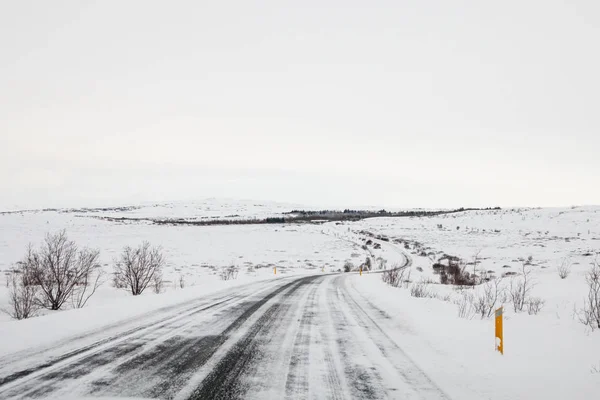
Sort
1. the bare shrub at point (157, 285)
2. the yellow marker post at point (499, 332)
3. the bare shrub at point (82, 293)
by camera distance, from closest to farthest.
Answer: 1. the yellow marker post at point (499, 332)
2. the bare shrub at point (82, 293)
3. the bare shrub at point (157, 285)

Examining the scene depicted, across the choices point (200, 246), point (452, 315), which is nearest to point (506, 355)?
point (452, 315)

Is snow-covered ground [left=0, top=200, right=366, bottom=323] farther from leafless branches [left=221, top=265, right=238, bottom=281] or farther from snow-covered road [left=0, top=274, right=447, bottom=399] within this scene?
snow-covered road [left=0, top=274, right=447, bottom=399]

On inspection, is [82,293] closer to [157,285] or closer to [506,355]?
[157,285]

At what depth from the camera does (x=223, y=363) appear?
188 inches

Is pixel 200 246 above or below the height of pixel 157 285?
below

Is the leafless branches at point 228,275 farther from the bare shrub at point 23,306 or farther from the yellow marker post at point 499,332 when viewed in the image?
the yellow marker post at point 499,332

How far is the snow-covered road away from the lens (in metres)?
3.86

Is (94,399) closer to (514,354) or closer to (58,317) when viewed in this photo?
(58,317)

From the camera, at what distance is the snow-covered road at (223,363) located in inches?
152

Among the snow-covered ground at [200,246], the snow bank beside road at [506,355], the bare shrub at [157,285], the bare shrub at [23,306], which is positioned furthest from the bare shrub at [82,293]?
the snow bank beside road at [506,355]

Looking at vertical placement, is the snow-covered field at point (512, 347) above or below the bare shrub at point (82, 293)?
above

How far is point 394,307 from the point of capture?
10203 mm

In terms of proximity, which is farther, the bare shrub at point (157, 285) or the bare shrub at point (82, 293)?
the bare shrub at point (157, 285)

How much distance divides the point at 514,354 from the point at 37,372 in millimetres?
6909
